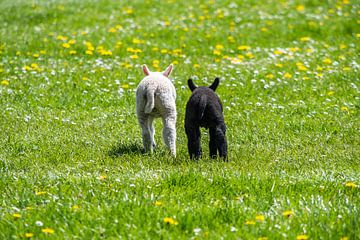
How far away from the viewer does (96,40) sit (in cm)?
1280

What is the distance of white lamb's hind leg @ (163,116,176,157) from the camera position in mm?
7242

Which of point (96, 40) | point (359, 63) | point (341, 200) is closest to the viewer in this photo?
point (341, 200)

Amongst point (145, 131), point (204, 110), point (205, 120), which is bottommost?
point (145, 131)

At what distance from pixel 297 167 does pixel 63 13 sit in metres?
9.58

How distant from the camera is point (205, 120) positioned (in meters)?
7.16

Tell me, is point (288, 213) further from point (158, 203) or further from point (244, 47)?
point (244, 47)

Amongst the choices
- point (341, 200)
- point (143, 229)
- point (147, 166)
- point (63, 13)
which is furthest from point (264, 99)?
point (63, 13)

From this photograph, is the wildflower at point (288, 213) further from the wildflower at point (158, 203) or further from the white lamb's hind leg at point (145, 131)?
the white lamb's hind leg at point (145, 131)

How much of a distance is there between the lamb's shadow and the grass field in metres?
0.02

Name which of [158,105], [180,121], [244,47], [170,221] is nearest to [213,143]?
[158,105]

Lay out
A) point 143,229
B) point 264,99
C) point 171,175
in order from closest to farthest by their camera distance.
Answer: point 143,229 < point 171,175 < point 264,99

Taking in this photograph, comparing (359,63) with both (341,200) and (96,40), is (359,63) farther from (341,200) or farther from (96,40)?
(341,200)

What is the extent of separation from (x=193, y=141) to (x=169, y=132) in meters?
0.31

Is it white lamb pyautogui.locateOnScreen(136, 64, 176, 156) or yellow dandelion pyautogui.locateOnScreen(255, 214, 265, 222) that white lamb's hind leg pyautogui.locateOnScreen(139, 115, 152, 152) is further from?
yellow dandelion pyautogui.locateOnScreen(255, 214, 265, 222)
